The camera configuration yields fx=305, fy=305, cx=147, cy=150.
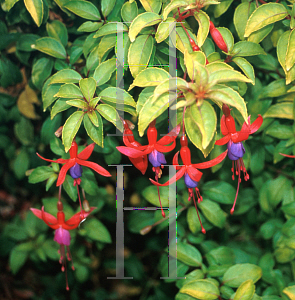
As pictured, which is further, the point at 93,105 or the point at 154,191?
the point at 154,191

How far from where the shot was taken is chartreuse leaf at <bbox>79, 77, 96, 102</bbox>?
2.04 ft

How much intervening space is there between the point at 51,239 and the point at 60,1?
78 centimetres

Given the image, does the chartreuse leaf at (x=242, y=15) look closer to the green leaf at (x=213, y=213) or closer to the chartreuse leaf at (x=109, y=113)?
the chartreuse leaf at (x=109, y=113)

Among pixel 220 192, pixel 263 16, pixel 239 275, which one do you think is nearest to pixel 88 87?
pixel 263 16

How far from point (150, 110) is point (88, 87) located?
0.55 feet

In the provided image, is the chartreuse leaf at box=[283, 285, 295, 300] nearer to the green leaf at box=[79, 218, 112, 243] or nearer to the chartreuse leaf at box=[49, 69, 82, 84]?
the green leaf at box=[79, 218, 112, 243]

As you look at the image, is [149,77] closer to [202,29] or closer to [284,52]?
→ [202,29]

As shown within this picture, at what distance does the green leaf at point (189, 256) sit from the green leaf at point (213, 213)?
0.10m

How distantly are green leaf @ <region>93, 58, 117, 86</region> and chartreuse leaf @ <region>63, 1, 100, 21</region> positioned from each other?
14cm

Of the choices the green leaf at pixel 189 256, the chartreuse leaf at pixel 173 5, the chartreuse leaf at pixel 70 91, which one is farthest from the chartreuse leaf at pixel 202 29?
the green leaf at pixel 189 256

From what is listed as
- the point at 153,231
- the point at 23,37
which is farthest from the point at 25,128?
the point at 153,231

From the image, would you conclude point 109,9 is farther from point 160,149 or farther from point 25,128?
point 25,128

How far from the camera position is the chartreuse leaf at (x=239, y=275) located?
805 mm

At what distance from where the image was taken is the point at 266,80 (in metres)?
0.96
